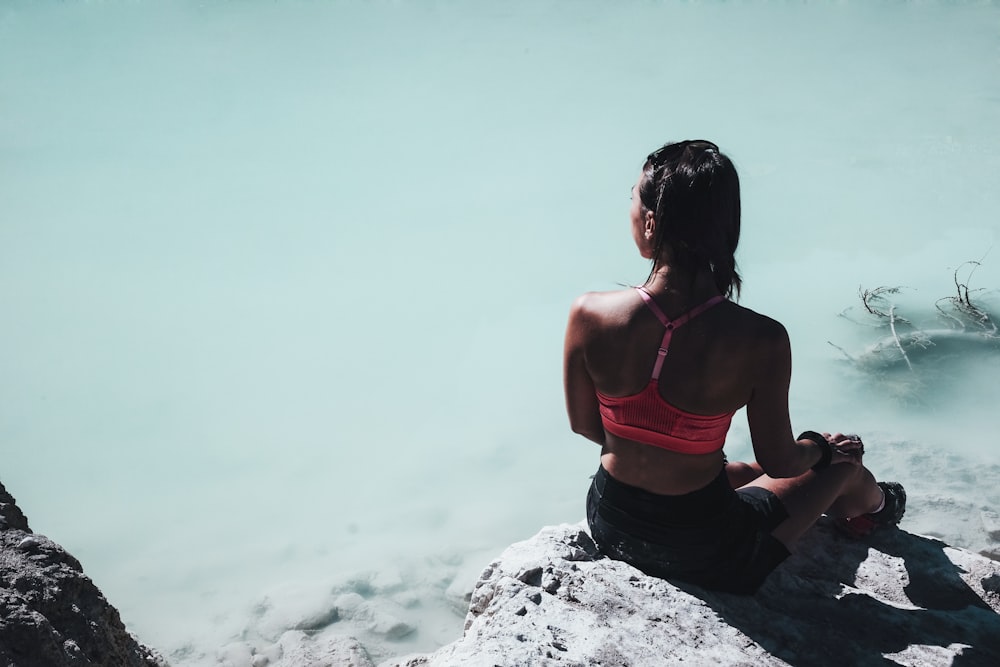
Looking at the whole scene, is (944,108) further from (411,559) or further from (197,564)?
(197,564)

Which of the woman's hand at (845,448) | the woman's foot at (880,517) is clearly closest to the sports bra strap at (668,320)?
the woman's hand at (845,448)

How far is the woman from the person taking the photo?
1.79m

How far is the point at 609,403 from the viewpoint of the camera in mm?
1954

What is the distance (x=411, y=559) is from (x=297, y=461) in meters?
1.54

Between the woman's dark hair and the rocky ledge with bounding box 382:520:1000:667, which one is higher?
the woman's dark hair

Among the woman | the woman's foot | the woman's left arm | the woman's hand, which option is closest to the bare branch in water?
the woman's foot

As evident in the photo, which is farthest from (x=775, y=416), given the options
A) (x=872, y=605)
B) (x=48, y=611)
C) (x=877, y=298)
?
(x=877, y=298)

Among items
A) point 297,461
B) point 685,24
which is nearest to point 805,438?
point 297,461

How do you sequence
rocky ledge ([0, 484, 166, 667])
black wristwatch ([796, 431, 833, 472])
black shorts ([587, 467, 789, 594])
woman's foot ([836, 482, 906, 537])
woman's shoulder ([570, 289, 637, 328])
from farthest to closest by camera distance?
woman's foot ([836, 482, 906, 537])
black wristwatch ([796, 431, 833, 472])
black shorts ([587, 467, 789, 594])
woman's shoulder ([570, 289, 637, 328])
rocky ledge ([0, 484, 166, 667])

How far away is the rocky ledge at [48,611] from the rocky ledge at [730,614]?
0.72 meters

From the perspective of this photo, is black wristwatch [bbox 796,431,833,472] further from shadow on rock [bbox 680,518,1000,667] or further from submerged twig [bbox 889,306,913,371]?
submerged twig [bbox 889,306,913,371]

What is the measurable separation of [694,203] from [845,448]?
84 centimetres

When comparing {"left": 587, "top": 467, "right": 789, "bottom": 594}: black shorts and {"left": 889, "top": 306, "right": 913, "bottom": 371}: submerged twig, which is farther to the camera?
{"left": 889, "top": 306, "right": 913, "bottom": 371}: submerged twig

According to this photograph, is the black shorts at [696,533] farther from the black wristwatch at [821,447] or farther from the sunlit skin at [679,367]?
the black wristwatch at [821,447]
